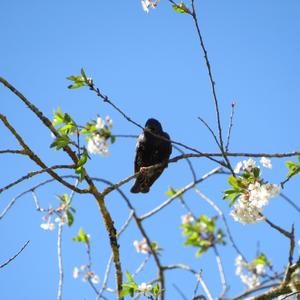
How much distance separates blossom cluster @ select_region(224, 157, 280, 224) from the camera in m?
3.05

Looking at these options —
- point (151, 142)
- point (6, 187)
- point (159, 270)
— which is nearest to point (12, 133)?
point (6, 187)

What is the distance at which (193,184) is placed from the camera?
3.00 m

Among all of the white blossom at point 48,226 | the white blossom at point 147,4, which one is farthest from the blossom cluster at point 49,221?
the white blossom at point 147,4

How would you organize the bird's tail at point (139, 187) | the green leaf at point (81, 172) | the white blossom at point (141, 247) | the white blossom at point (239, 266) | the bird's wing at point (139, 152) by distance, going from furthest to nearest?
the bird's wing at point (139, 152)
the bird's tail at point (139, 187)
the white blossom at point (141, 247)
the white blossom at point (239, 266)
the green leaf at point (81, 172)

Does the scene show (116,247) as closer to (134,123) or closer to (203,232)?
(203,232)

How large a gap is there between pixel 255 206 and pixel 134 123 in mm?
931

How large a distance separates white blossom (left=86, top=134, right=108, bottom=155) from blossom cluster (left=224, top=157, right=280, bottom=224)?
860 millimetres

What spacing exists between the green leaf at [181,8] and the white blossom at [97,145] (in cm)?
100

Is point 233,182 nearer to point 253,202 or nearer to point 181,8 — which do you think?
point 253,202

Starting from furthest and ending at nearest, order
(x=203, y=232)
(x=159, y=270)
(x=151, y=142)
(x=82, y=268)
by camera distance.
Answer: (x=151, y=142)
(x=82, y=268)
(x=203, y=232)
(x=159, y=270)

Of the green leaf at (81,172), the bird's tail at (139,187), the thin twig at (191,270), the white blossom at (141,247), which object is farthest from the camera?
the bird's tail at (139,187)

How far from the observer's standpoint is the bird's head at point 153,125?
658 centimetres

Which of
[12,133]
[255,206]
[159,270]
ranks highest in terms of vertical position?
[12,133]

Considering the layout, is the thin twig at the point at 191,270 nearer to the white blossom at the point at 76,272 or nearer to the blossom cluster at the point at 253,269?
the blossom cluster at the point at 253,269
